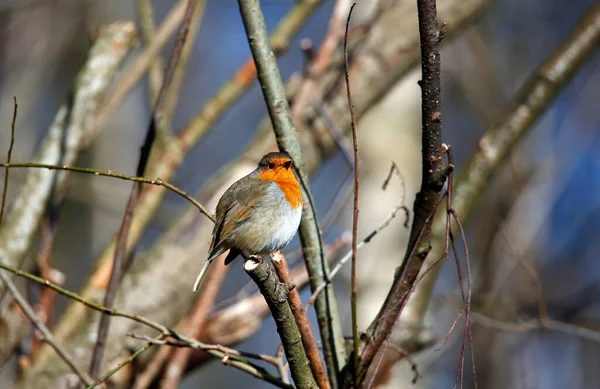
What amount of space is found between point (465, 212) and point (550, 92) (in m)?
0.73

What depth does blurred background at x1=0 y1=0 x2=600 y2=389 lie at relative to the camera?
4742 mm

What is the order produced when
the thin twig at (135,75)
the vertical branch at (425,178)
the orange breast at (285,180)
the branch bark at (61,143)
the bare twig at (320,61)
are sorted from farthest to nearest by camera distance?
1. the bare twig at (320,61)
2. the thin twig at (135,75)
3. the branch bark at (61,143)
4. the orange breast at (285,180)
5. the vertical branch at (425,178)

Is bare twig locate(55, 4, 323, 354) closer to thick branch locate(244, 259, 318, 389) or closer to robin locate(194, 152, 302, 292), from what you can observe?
robin locate(194, 152, 302, 292)

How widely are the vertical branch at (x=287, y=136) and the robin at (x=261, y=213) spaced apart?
0.06 meters

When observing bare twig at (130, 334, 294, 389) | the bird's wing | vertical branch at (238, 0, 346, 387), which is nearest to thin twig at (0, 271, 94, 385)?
bare twig at (130, 334, 294, 389)

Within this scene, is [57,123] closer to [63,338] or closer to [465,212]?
[63,338]

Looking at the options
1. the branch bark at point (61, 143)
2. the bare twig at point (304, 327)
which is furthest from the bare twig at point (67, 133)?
the bare twig at point (304, 327)

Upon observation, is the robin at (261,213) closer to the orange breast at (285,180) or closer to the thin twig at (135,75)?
the orange breast at (285,180)

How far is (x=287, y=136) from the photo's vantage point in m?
2.20

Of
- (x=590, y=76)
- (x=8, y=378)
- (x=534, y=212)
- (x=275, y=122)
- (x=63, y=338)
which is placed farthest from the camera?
(x=590, y=76)

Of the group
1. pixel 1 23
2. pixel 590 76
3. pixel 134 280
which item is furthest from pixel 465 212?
pixel 1 23

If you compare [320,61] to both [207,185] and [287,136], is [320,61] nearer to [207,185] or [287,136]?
[207,185]

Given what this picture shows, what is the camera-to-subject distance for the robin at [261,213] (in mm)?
2146

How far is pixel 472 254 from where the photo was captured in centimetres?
623
